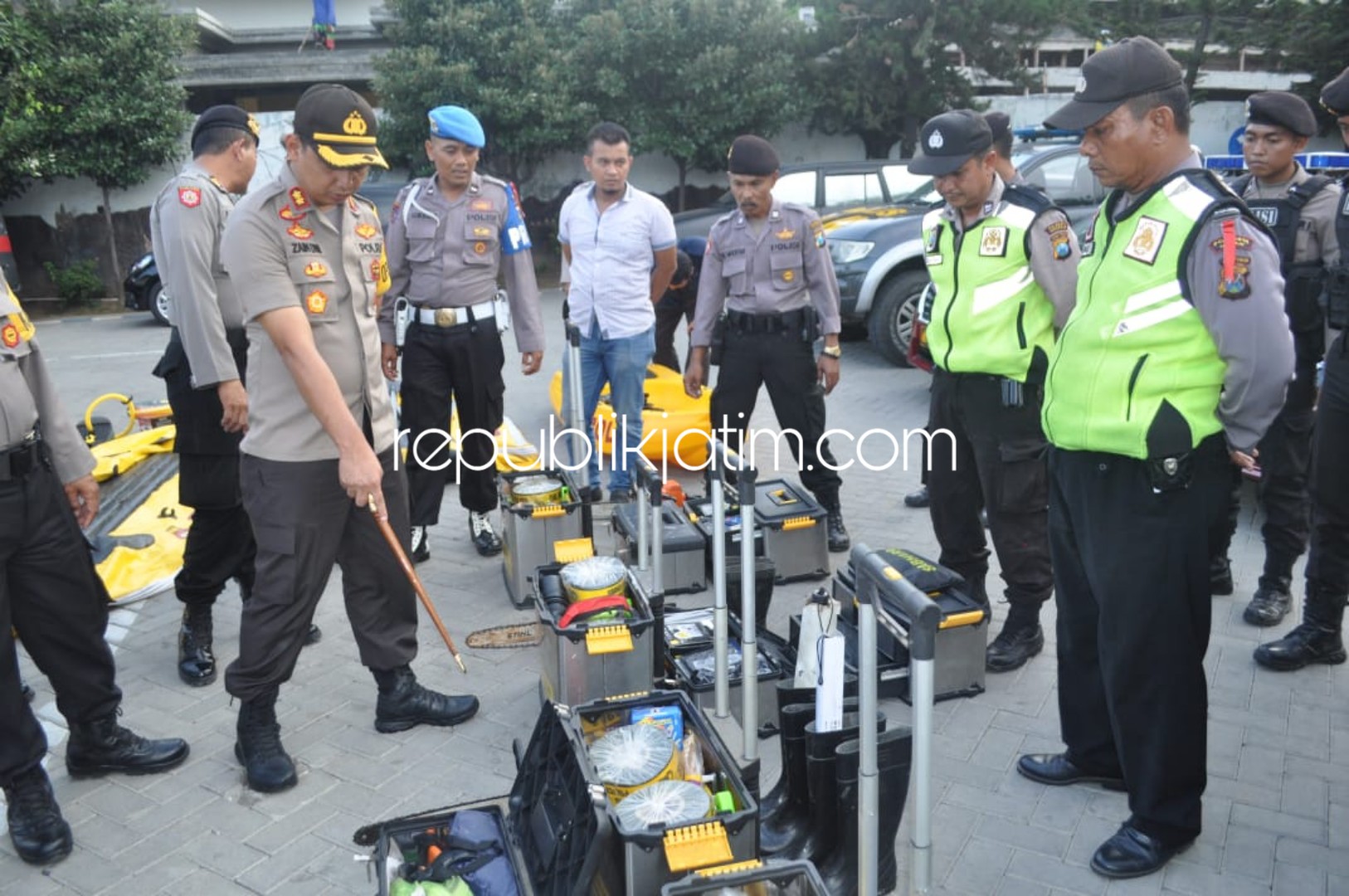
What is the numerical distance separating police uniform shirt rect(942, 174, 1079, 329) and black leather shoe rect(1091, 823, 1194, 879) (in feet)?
5.74

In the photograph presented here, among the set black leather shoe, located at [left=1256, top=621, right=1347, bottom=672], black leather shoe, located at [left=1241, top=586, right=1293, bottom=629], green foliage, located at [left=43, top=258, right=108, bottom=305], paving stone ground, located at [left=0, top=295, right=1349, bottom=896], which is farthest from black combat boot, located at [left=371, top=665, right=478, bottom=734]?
green foliage, located at [left=43, top=258, right=108, bottom=305]

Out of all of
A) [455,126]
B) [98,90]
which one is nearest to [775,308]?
[455,126]

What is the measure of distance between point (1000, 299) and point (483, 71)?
13.8m

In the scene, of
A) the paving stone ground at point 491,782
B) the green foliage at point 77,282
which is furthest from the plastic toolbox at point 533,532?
the green foliage at point 77,282

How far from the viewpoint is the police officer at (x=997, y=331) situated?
3.85 metres

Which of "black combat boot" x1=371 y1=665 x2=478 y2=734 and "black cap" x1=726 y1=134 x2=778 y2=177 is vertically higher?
"black cap" x1=726 y1=134 x2=778 y2=177

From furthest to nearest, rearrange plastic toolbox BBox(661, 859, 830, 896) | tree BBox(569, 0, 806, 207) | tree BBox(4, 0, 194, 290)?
tree BBox(569, 0, 806, 207)
tree BBox(4, 0, 194, 290)
plastic toolbox BBox(661, 859, 830, 896)

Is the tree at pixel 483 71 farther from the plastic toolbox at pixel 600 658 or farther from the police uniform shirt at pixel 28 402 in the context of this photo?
the plastic toolbox at pixel 600 658

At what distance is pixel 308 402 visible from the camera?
10.9 ft

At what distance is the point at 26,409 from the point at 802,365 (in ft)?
11.3

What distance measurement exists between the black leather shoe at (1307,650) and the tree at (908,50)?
14181 mm

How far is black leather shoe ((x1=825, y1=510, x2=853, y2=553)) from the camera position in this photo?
5.62 meters

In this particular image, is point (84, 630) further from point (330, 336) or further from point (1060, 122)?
point (1060, 122)

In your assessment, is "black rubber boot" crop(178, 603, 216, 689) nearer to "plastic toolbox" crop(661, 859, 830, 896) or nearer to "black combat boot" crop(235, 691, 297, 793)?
"black combat boot" crop(235, 691, 297, 793)
